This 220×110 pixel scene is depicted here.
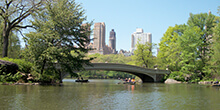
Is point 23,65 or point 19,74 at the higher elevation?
point 23,65

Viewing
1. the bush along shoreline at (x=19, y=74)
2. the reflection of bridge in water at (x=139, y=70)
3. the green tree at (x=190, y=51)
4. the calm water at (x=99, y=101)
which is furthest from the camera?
the green tree at (x=190, y=51)

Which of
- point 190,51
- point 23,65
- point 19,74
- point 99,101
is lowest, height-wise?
point 99,101

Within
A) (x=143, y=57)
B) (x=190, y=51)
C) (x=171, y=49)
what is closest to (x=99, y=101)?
(x=190, y=51)

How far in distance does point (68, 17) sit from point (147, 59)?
28.5 meters

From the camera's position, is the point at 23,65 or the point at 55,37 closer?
the point at 55,37

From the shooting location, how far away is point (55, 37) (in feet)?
83.4

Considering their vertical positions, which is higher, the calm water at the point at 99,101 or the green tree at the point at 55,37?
the green tree at the point at 55,37

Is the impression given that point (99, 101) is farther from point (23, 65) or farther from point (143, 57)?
point (143, 57)

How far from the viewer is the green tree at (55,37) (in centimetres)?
2514

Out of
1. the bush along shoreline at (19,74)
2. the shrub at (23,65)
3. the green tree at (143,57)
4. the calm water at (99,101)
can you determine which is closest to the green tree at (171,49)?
the green tree at (143,57)

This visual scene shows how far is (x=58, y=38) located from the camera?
82.9ft

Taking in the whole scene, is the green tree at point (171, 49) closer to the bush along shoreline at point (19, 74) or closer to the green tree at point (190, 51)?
the green tree at point (190, 51)

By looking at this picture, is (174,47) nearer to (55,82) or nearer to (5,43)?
(55,82)

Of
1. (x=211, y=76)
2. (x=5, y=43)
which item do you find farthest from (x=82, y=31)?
(x=211, y=76)
